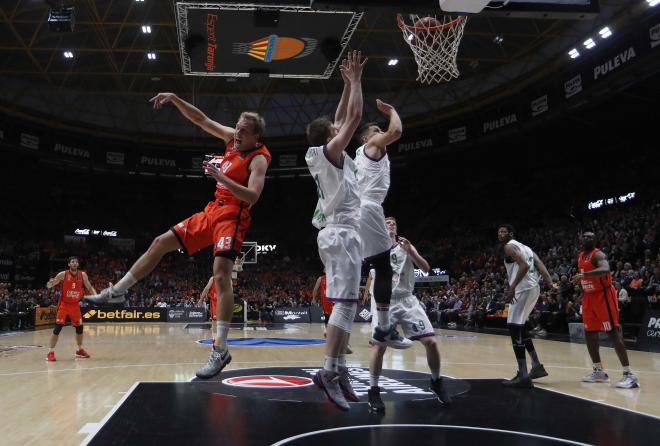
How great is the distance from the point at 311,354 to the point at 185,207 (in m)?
27.8

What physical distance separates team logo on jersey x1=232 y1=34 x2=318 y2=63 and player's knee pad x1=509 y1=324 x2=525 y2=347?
9251 mm

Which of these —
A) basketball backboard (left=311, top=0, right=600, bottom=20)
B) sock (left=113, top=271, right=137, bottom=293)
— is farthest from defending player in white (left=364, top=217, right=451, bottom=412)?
basketball backboard (left=311, top=0, right=600, bottom=20)

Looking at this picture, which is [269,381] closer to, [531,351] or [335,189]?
[531,351]

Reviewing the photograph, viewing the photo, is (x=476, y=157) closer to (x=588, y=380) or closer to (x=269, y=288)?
(x=269, y=288)

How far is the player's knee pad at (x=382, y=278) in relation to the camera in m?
Answer: 4.83

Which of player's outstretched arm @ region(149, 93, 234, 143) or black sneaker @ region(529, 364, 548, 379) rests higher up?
player's outstretched arm @ region(149, 93, 234, 143)

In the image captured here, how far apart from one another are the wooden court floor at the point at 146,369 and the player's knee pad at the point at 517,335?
559 millimetres

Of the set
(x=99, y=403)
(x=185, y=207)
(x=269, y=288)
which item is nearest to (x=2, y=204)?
(x=185, y=207)

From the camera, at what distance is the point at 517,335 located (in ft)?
23.8

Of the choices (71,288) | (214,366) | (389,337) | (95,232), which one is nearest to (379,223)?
(389,337)

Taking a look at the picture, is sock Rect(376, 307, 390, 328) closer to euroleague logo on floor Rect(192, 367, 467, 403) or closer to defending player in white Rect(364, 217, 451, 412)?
defending player in white Rect(364, 217, 451, 412)

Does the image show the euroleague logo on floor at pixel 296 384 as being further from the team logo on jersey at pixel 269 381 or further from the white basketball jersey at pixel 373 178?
the white basketball jersey at pixel 373 178

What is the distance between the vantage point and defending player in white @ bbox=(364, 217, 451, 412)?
5438mm

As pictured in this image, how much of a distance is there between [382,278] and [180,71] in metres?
23.5
